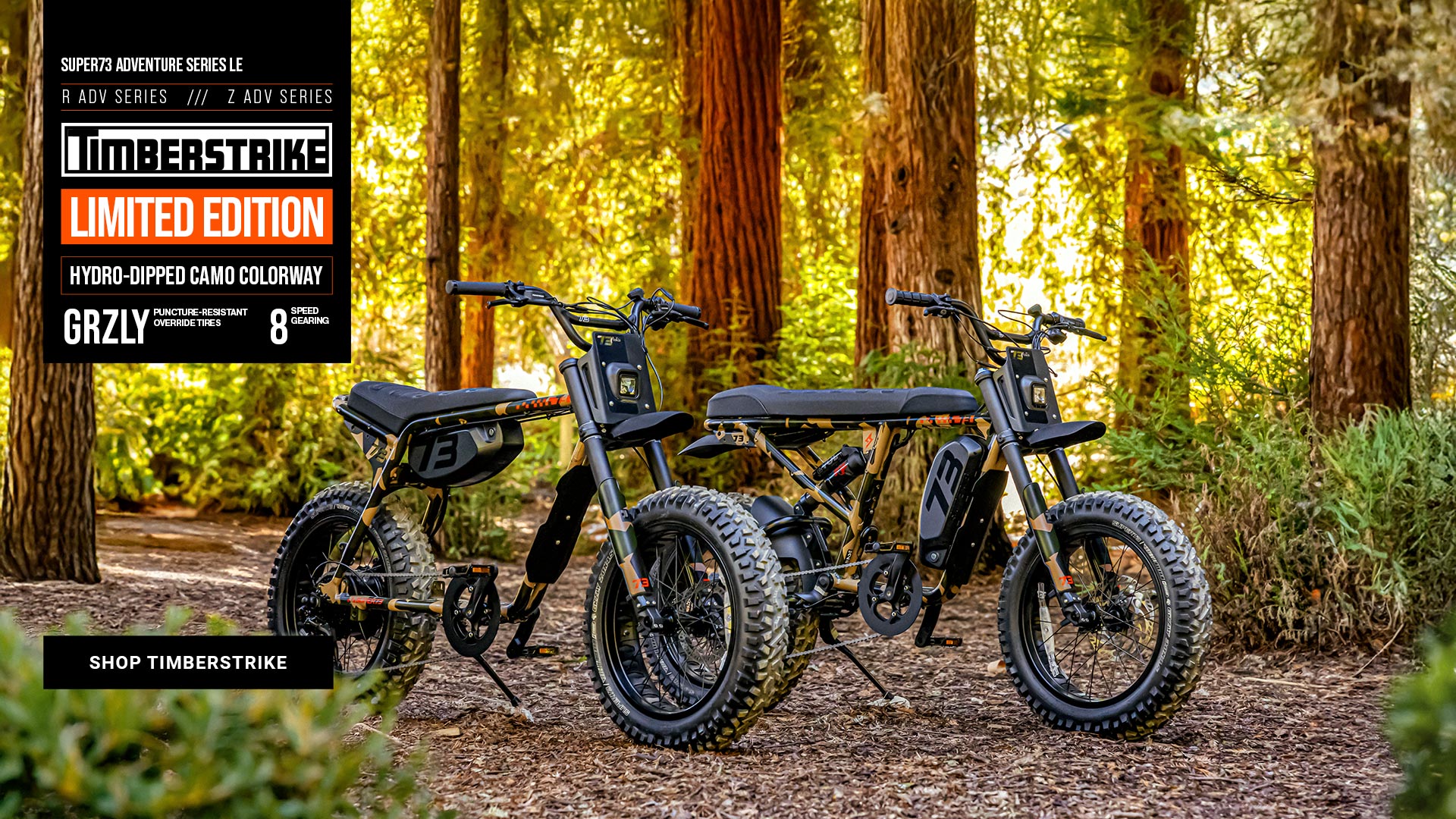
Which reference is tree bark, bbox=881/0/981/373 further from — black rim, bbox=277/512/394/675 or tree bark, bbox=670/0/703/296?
black rim, bbox=277/512/394/675

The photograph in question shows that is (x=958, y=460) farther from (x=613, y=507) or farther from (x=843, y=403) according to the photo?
(x=613, y=507)

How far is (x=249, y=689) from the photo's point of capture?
2.50 m

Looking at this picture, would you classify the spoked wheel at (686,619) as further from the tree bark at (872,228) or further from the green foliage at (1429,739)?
the tree bark at (872,228)

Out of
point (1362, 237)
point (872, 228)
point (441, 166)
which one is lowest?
point (1362, 237)

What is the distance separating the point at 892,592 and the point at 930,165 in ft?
14.0

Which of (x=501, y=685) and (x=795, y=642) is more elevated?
(x=795, y=642)

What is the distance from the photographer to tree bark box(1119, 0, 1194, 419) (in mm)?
9031

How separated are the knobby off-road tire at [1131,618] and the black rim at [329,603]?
2153 mm

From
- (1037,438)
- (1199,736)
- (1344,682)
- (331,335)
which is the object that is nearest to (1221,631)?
(1344,682)

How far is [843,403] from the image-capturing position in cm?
464

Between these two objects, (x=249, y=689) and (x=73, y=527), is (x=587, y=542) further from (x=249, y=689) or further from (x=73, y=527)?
(x=249, y=689)

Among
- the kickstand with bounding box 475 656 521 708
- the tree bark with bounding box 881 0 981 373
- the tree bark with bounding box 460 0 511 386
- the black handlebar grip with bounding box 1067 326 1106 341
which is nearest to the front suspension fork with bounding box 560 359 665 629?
the kickstand with bounding box 475 656 521 708

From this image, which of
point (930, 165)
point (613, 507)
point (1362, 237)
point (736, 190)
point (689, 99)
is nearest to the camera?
point (613, 507)

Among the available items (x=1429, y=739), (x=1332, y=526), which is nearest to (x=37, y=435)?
(x=1332, y=526)
